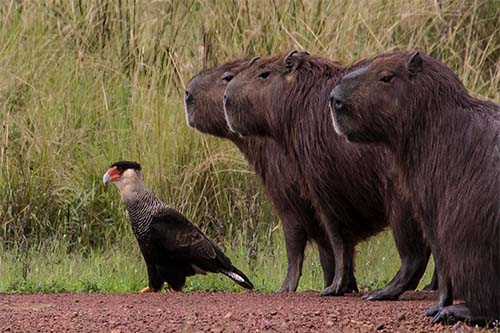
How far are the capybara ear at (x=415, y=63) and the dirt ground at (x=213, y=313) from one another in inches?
45.3

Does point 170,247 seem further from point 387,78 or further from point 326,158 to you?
point 387,78

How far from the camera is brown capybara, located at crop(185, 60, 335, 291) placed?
26.1 feet

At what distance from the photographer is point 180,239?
8.18 meters

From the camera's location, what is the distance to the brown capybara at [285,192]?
313 inches

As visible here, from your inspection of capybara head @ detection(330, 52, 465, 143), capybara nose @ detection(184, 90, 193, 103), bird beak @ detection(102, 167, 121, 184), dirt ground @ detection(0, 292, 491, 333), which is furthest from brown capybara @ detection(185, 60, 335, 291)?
capybara head @ detection(330, 52, 465, 143)

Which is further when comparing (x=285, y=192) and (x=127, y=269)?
(x=127, y=269)

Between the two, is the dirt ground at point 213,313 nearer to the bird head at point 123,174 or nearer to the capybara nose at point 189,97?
the bird head at point 123,174

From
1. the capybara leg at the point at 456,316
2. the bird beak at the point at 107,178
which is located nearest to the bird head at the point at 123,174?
the bird beak at the point at 107,178

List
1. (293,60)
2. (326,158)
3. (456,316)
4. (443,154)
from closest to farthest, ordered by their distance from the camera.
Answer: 1. (456,316)
2. (443,154)
3. (326,158)
4. (293,60)

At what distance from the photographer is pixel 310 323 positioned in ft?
19.9

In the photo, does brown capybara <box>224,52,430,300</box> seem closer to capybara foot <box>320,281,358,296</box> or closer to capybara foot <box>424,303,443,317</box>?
capybara foot <box>320,281,358,296</box>

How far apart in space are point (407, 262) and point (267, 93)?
134 centimetres

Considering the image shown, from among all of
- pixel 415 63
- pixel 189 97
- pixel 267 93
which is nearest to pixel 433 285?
pixel 267 93

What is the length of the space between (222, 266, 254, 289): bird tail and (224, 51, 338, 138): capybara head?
2.90 ft
